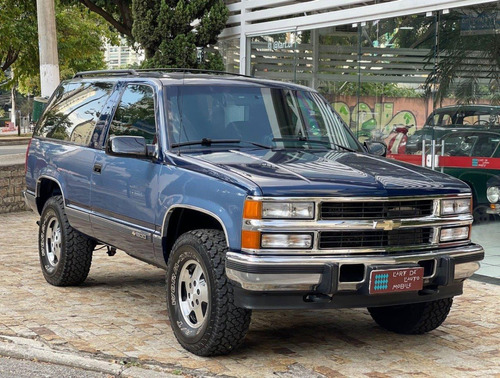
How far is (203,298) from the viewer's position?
6.24 metres

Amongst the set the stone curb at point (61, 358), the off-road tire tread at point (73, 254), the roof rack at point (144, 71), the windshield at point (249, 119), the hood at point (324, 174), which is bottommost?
the stone curb at point (61, 358)

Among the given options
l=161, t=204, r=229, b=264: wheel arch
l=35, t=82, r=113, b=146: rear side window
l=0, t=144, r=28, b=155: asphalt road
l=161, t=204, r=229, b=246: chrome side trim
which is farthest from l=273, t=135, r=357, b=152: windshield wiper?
l=0, t=144, r=28, b=155: asphalt road

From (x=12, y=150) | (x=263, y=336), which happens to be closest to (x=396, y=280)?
(x=263, y=336)

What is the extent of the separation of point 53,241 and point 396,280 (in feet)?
13.3

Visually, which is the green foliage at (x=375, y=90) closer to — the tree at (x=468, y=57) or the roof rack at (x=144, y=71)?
the tree at (x=468, y=57)

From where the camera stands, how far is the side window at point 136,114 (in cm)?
731

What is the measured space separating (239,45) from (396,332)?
9.48 meters

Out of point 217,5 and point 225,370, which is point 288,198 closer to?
point 225,370

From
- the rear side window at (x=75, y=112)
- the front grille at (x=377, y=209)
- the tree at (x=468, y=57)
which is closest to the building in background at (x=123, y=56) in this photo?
the tree at (x=468, y=57)

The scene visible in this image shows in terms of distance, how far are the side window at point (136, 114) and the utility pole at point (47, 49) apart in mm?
7631

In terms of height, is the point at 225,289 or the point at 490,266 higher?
the point at 225,289

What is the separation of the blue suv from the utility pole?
23.4 ft

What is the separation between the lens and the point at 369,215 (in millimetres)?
6043

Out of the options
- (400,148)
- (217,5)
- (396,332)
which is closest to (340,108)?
(400,148)
